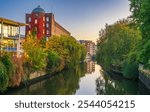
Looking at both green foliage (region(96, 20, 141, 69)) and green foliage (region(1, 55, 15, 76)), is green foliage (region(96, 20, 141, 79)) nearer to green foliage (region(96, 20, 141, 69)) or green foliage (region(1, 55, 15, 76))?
green foliage (region(96, 20, 141, 69))

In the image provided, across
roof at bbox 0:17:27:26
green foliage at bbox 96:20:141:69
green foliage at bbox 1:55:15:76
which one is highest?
roof at bbox 0:17:27:26

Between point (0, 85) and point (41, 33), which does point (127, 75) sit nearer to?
point (0, 85)

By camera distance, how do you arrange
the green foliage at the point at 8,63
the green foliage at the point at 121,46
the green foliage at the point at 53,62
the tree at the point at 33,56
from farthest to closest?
the green foliage at the point at 53,62
the green foliage at the point at 121,46
the tree at the point at 33,56
the green foliage at the point at 8,63

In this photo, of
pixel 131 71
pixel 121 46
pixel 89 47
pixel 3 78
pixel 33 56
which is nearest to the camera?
pixel 3 78

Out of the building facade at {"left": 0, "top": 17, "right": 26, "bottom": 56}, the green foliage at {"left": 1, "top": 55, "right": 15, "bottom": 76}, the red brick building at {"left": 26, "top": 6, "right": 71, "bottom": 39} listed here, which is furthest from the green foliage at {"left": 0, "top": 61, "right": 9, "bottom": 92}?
the red brick building at {"left": 26, "top": 6, "right": 71, "bottom": 39}

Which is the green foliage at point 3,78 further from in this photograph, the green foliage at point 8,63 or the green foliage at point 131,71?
the green foliage at point 131,71

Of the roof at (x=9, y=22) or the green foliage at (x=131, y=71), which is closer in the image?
the green foliage at (x=131, y=71)

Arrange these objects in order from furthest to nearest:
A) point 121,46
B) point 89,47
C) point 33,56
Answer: point 89,47 < point 121,46 < point 33,56

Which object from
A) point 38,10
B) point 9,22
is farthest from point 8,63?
point 38,10

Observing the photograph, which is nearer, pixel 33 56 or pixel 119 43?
pixel 33 56

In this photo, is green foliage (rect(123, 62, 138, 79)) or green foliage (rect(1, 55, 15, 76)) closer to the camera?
green foliage (rect(1, 55, 15, 76))

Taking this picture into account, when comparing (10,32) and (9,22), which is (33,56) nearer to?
(9,22)

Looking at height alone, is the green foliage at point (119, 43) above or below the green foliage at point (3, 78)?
above

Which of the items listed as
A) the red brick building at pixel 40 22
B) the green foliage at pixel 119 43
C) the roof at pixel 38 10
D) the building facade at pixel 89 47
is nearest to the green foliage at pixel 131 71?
the green foliage at pixel 119 43
